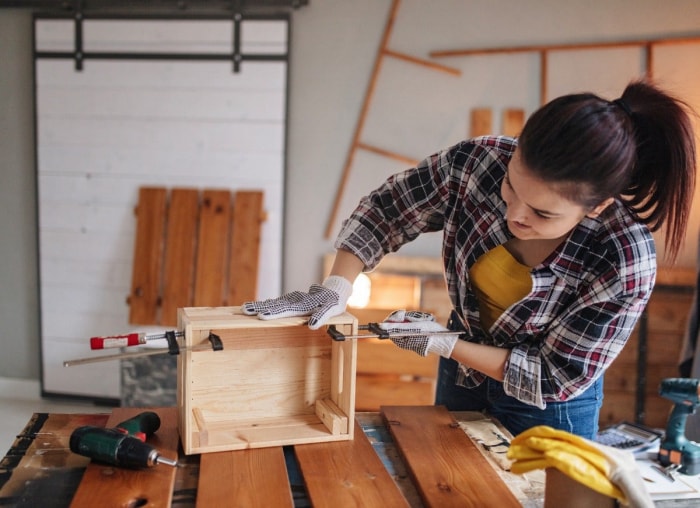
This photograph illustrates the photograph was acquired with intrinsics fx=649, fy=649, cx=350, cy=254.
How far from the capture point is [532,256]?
4.91 ft

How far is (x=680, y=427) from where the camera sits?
5.25 feet

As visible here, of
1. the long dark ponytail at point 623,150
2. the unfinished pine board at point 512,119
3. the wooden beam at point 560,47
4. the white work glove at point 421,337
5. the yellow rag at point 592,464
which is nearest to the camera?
the yellow rag at point 592,464

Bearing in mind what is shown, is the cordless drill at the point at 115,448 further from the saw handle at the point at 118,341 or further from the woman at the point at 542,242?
the woman at the point at 542,242

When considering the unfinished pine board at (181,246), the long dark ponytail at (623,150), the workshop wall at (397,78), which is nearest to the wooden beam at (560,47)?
the workshop wall at (397,78)

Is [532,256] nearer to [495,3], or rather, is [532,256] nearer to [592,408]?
[592,408]

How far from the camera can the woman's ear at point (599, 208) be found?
4.31ft

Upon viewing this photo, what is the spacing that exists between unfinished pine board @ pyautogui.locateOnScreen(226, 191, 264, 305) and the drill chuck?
2060mm

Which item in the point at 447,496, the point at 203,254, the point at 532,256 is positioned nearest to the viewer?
the point at 447,496

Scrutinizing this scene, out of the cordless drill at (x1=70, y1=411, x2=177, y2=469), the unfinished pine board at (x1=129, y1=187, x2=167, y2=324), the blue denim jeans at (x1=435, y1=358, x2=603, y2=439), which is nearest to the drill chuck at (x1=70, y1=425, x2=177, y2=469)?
the cordless drill at (x1=70, y1=411, x2=177, y2=469)

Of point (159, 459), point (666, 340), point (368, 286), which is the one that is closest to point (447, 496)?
point (159, 459)

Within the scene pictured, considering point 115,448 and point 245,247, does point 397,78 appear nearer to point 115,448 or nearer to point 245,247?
point 245,247

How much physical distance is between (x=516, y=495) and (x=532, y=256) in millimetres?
549

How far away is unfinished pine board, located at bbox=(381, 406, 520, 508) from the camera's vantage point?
1.14 metres

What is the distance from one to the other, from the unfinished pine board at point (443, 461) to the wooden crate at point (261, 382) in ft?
0.47
